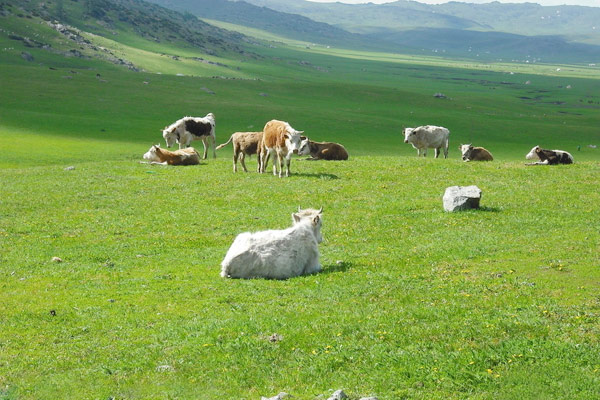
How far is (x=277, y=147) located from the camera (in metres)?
33.2

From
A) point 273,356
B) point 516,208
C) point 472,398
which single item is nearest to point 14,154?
point 516,208

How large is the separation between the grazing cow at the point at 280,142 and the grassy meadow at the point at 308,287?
1252 mm

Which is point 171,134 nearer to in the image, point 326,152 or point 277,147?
point 326,152

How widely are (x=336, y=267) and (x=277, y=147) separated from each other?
1609 cm

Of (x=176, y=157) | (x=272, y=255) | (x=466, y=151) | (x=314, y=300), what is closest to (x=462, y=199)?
(x=272, y=255)

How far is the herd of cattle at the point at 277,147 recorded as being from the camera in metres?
33.2

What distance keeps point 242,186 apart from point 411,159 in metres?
11.9

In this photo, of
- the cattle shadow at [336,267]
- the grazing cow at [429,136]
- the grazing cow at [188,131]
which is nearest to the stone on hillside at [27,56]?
the grazing cow at [188,131]

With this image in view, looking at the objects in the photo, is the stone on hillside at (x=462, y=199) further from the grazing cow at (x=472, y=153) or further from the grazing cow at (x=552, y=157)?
the grazing cow at (x=472, y=153)

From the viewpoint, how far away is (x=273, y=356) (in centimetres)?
1134

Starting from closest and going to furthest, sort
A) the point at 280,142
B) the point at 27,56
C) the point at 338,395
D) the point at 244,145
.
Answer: the point at 338,395, the point at 280,142, the point at 244,145, the point at 27,56

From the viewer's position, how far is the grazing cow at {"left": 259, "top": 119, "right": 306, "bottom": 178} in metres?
32.0

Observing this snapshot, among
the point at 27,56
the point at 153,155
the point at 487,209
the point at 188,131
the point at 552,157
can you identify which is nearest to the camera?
the point at 487,209

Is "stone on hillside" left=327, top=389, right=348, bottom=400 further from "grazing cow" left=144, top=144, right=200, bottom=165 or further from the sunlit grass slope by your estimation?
"grazing cow" left=144, top=144, right=200, bottom=165
